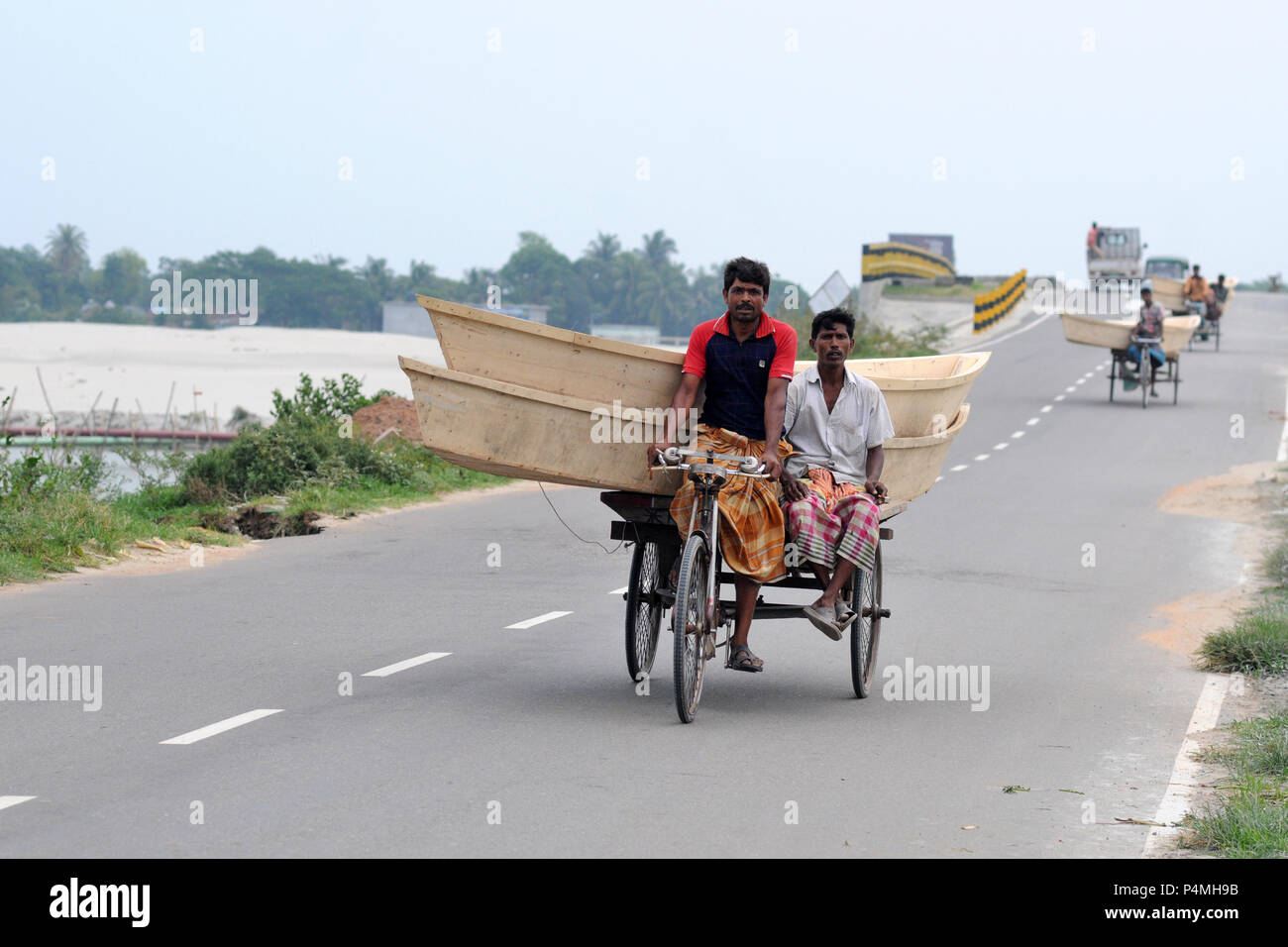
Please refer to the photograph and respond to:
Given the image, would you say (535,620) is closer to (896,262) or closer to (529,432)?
(529,432)

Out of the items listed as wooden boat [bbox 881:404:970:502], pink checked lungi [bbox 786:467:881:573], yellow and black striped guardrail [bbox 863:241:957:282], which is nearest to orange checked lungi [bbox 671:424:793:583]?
pink checked lungi [bbox 786:467:881:573]

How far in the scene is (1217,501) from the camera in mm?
19875

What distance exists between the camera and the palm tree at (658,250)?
174 meters

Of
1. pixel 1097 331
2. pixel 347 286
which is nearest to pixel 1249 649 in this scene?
pixel 1097 331

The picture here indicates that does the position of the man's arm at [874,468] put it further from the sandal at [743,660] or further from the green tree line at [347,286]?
the green tree line at [347,286]

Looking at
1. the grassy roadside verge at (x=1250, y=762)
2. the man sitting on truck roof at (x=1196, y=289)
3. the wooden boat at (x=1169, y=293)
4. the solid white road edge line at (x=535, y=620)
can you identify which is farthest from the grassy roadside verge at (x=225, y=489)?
the wooden boat at (x=1169, y=293)

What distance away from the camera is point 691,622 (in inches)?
305

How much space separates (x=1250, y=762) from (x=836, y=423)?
8.78ft

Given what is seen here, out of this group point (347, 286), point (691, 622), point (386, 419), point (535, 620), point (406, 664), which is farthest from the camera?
point (347, 286)

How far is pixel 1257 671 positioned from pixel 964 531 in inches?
285

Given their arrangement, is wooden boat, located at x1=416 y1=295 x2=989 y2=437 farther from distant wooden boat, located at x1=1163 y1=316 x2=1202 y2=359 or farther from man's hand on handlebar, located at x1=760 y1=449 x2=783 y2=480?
distant wooden boat, located at x1=1163 y1=316 x2=1202 y2=359

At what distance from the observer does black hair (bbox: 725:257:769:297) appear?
8164 mm

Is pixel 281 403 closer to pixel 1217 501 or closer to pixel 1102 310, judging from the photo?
pixel 1217 501
